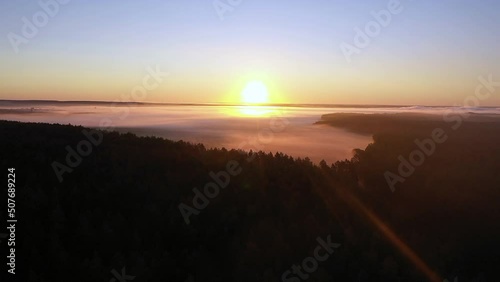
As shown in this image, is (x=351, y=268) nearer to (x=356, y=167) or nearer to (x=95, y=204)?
(x=95, y=204)

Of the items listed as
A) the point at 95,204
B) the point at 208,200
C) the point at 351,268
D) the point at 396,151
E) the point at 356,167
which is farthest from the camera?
the point at 396,151

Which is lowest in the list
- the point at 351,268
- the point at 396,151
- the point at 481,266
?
the point at 481,266

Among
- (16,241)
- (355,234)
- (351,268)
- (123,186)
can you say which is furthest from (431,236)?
(16,241)

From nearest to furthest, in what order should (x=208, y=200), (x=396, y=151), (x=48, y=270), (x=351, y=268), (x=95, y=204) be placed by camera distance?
(x=48, y=270) → (x=351, y=268) → (x=95, y=204) → (x=208, y=200) → (x=396, y=151)

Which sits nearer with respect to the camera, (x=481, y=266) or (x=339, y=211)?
(x=481, y=266)

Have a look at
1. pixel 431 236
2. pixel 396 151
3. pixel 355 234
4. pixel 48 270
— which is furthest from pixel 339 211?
pixel 396 151

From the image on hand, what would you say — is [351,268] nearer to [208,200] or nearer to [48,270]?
[208,200]

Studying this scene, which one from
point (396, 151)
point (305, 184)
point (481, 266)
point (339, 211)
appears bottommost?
point (481, 266)

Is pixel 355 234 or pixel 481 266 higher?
pixel 355 234

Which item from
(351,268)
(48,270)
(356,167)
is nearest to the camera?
(48,270)
